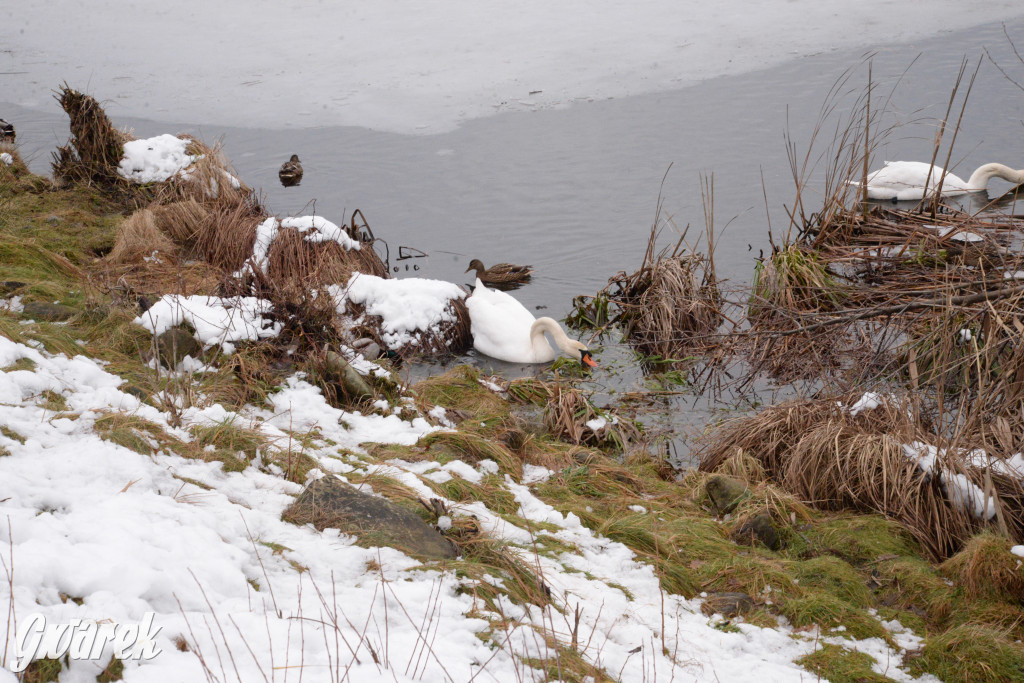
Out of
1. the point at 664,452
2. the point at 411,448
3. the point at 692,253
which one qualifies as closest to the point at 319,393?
the point at 411,448

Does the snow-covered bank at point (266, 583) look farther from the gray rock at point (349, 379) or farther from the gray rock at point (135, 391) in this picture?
the gray rock at point (349, 379)

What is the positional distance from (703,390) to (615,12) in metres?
11.2

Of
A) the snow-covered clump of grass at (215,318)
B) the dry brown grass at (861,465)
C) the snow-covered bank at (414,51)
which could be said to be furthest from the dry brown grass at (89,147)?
the dry brown grass at (861,465)

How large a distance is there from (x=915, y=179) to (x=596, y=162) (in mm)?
3860

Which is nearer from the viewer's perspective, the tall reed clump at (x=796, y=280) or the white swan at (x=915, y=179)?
the tall reed clump at (x=796, y=280)

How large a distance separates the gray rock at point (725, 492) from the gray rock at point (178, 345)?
11.0 feet

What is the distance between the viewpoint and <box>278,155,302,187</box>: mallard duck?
11.1m

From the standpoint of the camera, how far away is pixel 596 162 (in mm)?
11391

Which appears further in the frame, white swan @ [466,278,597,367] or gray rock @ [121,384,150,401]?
white swan @ [466,278,597,367]

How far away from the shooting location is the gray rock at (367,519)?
3.31 meters

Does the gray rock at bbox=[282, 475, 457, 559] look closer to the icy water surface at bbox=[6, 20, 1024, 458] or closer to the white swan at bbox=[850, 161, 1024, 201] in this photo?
the icy water surface at bbox=[6, 20, 1024, 458]

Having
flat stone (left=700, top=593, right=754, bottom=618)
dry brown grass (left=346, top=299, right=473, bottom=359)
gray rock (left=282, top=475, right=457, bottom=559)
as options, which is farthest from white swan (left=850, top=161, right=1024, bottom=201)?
gray rock (left=282, top=475, right=457, bottom=559)

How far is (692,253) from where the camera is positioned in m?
8.13

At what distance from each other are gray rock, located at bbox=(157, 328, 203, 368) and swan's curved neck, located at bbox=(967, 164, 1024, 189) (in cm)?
838
